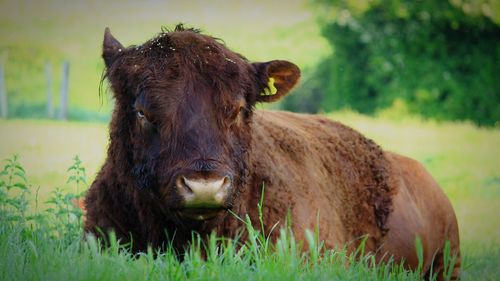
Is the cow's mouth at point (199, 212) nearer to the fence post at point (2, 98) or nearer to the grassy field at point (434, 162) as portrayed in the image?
the grassy field at point (434, 162)

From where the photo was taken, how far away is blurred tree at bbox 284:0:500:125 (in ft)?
94.4

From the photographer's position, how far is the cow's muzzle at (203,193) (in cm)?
425

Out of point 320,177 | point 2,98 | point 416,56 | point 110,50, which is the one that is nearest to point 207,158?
point 110,50

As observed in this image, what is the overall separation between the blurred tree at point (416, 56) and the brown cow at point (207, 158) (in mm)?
23002

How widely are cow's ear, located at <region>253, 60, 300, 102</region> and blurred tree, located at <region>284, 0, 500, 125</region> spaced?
77.7 ft


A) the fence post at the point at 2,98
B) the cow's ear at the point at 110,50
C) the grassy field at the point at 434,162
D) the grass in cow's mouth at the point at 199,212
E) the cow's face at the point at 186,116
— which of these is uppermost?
the cow's ear at the point at 110,50

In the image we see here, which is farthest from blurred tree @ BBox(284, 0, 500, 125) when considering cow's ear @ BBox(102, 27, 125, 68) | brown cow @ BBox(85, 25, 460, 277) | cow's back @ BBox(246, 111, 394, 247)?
cow's ear @ BBox(102, 27, 125, 68)

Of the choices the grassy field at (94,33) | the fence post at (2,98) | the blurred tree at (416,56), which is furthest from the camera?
the blurred tree at (416,56)

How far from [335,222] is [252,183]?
3.36 ft

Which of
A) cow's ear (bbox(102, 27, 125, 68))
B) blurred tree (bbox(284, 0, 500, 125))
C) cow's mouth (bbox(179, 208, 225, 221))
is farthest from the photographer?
blurred tree (bbox(284, 0, 500, 125))

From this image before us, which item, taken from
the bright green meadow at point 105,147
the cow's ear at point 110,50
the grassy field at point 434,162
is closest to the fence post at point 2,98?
the bright green meadow at point 105,147

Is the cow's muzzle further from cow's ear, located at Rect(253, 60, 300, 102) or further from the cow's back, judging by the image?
cow's ear, located at Rect(253, 60, 300, 102)

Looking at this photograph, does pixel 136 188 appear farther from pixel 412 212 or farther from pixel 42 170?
pixel 42 170

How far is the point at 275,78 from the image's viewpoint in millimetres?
5652
